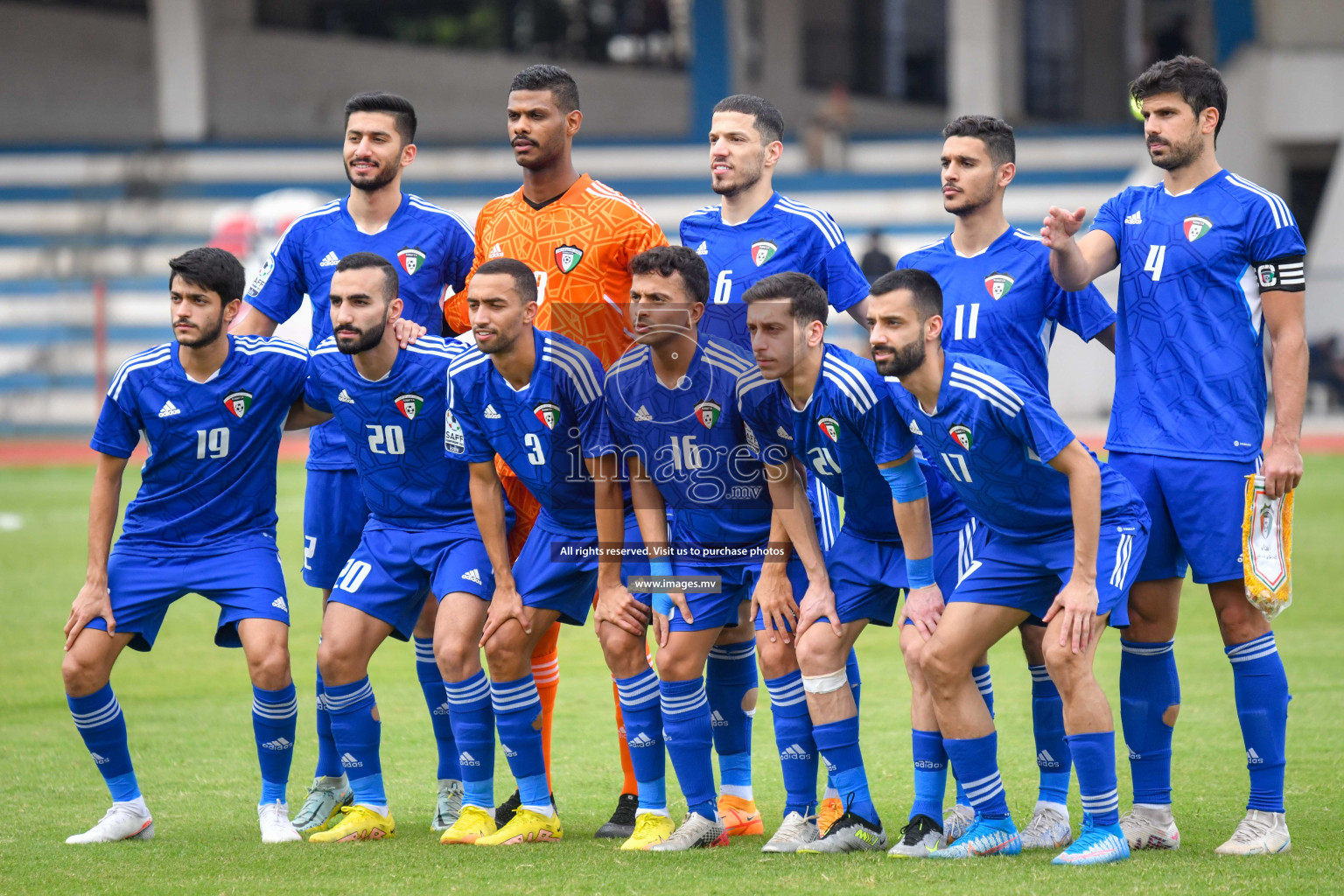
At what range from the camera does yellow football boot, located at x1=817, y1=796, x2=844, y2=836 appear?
4910 mm

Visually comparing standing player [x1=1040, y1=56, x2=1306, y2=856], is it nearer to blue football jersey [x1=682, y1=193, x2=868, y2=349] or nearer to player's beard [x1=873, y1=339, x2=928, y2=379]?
player's beard [x1=873, y1=339, x2=928, y2=379]

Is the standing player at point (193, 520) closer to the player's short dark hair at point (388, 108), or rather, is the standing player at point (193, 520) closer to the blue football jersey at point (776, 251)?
the player's short dark hair at point (388, 108)

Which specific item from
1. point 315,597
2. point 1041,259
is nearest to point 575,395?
point 1041,259

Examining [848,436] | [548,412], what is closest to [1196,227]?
[848,436]

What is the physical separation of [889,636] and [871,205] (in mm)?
16909

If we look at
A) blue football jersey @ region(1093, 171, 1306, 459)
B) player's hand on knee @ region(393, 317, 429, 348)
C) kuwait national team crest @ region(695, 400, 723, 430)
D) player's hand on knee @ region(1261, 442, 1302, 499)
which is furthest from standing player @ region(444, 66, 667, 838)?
player's hand on knee @ region(1261, 442, 1302, 499)

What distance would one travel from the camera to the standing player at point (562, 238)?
546cm

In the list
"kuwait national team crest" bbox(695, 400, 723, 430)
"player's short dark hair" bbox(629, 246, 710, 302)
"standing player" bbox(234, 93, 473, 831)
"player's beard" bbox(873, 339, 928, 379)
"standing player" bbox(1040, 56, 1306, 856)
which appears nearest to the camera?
"player's beard" bbox(873, 339, 928, 379)

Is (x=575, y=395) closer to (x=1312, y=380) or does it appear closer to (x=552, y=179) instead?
(x=552, y=179)

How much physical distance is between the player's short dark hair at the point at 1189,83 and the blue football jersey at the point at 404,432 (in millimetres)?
2497

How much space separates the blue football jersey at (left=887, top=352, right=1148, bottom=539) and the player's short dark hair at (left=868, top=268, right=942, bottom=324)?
158 millimetres

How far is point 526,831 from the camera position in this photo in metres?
5.08

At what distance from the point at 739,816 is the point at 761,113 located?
8.14ft

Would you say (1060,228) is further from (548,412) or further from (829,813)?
(829,813)
